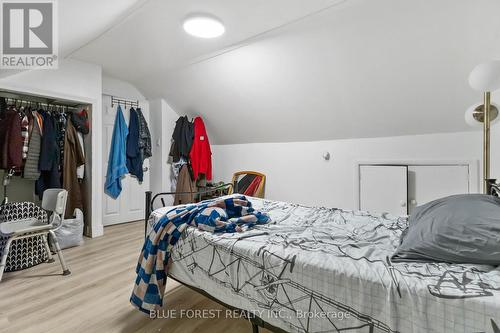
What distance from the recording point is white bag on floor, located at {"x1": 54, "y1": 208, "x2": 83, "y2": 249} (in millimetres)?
2850

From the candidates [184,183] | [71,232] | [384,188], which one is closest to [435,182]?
[384,188]

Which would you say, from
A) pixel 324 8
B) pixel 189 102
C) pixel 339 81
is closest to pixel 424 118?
pixel 339 81

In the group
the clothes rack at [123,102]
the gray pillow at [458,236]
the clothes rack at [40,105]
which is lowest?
the gray pillow at [458,236]

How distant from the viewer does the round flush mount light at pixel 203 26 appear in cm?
207

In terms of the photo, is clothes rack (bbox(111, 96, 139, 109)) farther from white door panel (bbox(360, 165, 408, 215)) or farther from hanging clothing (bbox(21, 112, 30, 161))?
white door panel (bbox(360, 165, 408, 215))

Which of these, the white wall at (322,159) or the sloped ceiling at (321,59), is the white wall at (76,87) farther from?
the white wall at (322,159)

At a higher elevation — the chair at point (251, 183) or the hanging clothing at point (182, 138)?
the hanging clothing at point (182, 138)

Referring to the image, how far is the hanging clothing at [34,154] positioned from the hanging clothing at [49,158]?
3 centimetres

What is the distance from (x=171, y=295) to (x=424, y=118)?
2834mm

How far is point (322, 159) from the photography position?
11.1ft

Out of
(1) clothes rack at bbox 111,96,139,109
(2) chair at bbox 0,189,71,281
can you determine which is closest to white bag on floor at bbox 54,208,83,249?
(2) chair at bbox 0,189,71,281

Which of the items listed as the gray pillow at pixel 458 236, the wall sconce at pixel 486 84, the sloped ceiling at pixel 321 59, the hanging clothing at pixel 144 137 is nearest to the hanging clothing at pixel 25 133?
the sloped ceiling at pixel 321 59

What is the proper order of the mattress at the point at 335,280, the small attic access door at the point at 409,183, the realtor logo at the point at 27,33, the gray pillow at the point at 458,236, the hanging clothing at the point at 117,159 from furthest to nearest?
the hanging clothing at the point at 117,159 < the small attic access door at the point at 409,183 < the realtor logo at the point at 27,33 < the gray pillow at the point at 458,236 < the mattress at the point at 335,280

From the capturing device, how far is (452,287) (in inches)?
33.7
